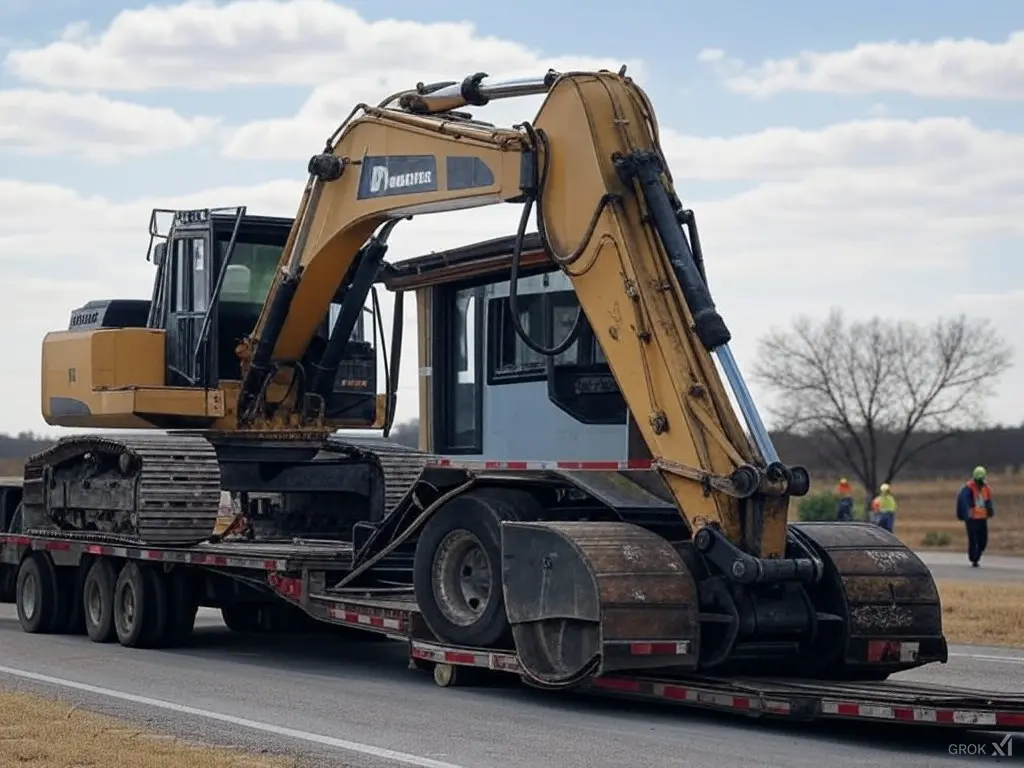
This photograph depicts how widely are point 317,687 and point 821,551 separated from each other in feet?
12.8

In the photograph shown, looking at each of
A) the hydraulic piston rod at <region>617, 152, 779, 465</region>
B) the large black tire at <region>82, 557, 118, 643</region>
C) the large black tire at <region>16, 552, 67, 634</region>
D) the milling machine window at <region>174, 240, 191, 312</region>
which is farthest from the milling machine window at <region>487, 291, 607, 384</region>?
the large black tire at <region>16, 552, 67, 634</region>

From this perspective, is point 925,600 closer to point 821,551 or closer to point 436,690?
point 821,551

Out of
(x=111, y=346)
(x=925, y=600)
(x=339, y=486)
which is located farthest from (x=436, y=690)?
(x=111, y=346)

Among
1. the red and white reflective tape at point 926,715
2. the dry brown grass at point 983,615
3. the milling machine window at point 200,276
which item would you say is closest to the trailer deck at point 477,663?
the red and white reflective tape at point 926,715

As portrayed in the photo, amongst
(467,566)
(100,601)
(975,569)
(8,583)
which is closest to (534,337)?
(467,566)

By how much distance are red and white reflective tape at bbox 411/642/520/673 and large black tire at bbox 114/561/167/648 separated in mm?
3744

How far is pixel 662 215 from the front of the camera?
13.4 metres

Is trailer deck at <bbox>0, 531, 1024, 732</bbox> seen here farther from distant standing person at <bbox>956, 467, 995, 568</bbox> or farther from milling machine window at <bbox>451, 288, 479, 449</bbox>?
distant standing person at <bbox>956, 467, 995, 568</bbox>

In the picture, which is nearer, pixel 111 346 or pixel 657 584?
pixel 657 584

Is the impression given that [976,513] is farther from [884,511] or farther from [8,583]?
[8,583]

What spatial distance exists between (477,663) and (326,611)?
2.49 metres

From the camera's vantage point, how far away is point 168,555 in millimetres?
16703

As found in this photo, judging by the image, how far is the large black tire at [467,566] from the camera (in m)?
13.5

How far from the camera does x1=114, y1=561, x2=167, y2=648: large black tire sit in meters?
17.1
